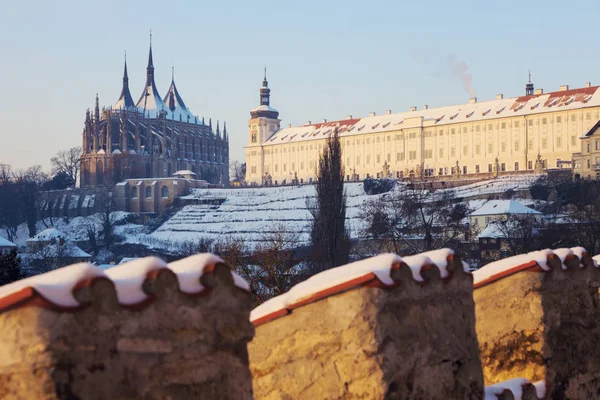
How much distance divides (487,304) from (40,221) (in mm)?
124282

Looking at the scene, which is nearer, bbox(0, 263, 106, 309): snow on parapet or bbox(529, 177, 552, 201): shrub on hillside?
bbox(0, 263, 106, 309): snow on parapet

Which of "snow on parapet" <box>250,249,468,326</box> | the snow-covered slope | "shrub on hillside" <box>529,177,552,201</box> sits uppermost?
"snow on parapet" <box>250,249,468,326</box>

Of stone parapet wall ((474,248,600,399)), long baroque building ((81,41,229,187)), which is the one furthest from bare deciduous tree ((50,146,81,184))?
stone parapet wall ((474,248,600,399))

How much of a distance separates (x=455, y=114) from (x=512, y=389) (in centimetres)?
11743

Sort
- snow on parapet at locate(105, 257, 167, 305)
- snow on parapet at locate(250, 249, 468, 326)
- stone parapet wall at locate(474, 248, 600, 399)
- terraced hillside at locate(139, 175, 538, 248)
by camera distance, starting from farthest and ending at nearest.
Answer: terraced hillside at locate(139, 175, 538, 248)
stone parapet wall at locate(474, 248, 600, 399)
snow on parapet at locate(250, 249, 468, 326)
snow on parapet at locate(105, 257, 167, 305)

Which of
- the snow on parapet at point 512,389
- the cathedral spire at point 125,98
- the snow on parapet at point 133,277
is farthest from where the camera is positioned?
the cathedral spire at point 125,98

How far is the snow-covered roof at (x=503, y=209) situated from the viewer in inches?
3329

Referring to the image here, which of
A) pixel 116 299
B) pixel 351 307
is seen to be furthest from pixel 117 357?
pixel 351 307

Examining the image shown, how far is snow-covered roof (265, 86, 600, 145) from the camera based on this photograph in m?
111

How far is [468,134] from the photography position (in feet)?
387

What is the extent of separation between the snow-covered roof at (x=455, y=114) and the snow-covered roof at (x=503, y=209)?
23.9 m

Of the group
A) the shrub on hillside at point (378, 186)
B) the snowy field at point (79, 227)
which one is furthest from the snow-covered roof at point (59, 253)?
the shrub on hillside at point (378, 186)

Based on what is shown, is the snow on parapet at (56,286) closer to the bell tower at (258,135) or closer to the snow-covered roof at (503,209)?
the snow-covered roof at (503,209)

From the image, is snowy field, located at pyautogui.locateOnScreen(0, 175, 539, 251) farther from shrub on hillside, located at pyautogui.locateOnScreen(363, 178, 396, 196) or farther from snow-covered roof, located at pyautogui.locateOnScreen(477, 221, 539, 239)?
snow-covered roof, located at pyautogui.locateOnScreen(477, 221, 539, 239)
